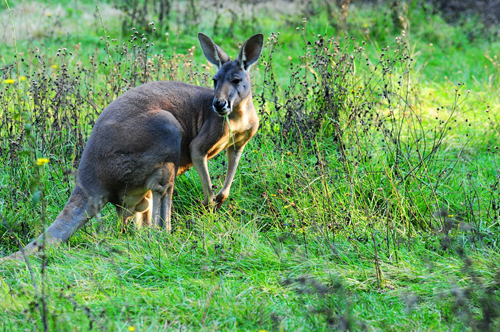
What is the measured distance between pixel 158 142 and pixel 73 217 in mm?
870

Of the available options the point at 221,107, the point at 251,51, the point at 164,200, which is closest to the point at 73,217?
the point at 164,200

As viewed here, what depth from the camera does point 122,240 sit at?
4.36 m

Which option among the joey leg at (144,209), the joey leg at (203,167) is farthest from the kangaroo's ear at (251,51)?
the joey leg at (144,209)

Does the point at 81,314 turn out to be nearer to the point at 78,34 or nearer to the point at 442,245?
the point at 442,245

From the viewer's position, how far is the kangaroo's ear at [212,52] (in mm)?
4980

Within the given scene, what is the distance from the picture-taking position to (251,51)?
196 inches

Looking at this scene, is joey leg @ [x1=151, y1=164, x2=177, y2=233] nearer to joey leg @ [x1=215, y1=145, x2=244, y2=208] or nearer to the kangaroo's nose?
joey leg @ [x1=215, y1=145, x2=244, y2=208]

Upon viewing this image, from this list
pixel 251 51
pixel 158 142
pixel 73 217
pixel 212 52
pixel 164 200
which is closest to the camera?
pixel 73 217

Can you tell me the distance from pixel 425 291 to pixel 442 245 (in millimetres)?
490

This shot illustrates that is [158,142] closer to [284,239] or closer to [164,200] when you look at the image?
[164,200]

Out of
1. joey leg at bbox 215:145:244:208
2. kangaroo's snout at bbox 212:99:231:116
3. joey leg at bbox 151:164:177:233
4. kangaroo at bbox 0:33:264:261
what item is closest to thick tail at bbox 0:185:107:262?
kangaroo at bbox 0:33:264:261

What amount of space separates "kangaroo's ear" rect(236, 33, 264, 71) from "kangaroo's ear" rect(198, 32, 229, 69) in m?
0.18

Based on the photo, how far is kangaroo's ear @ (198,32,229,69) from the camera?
4980mm

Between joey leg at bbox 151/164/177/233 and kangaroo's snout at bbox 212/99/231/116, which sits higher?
kangaroo's snout at bbox 212/99/231/116
